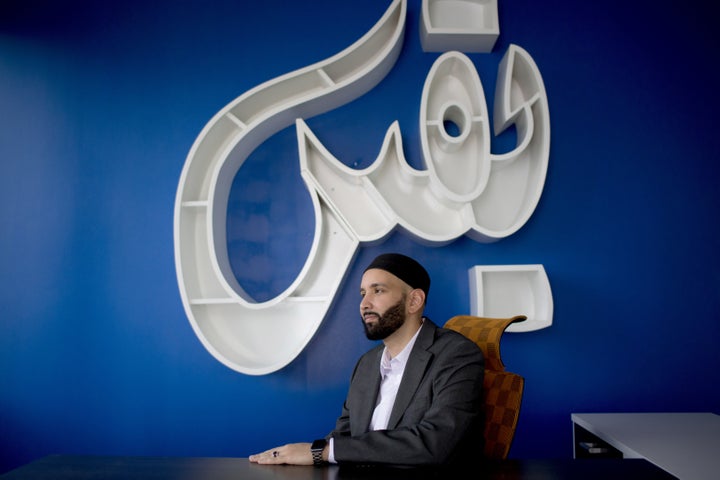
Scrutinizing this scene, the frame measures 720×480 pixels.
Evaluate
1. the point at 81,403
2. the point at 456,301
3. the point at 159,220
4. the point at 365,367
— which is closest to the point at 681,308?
the point at 456,301

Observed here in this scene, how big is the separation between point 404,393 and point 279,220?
1.39 meters

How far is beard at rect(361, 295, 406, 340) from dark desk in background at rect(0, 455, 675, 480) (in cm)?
65

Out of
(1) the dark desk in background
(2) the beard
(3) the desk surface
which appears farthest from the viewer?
(2) the beard

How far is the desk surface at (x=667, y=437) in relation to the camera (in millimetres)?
1778

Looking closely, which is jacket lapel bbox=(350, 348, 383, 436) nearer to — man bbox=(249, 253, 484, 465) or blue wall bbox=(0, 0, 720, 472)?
man bbox=(249, 253, 484, 465)

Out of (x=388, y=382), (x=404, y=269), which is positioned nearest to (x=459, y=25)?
(x=404, y=269)

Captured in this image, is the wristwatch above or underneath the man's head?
underneath

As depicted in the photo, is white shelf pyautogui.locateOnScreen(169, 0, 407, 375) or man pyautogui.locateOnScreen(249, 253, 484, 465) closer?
man pyautogui.locateOnScreen(249, 253, 484, 465)

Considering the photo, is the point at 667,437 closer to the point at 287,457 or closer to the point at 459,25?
the point at 287,457

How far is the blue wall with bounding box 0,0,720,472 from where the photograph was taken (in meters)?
2.78

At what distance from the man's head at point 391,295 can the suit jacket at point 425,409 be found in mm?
108

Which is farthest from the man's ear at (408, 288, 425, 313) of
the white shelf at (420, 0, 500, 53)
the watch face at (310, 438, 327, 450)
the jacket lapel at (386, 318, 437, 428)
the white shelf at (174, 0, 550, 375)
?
the white shelf at (420, 0, 500, 53)

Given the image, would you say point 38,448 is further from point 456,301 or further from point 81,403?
point 456,301

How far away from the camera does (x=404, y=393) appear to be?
1859 mm
